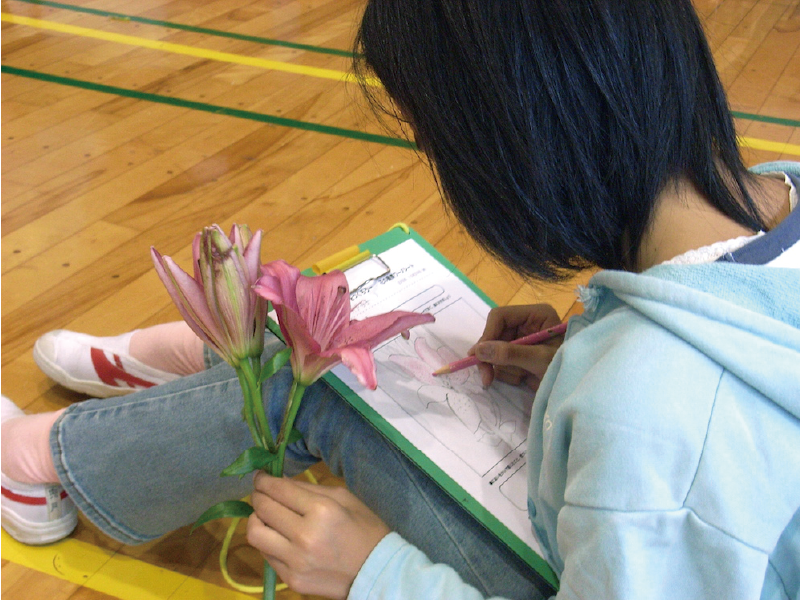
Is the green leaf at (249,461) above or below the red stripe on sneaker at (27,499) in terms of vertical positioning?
above

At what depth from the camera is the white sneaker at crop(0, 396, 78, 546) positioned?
0.92 meters

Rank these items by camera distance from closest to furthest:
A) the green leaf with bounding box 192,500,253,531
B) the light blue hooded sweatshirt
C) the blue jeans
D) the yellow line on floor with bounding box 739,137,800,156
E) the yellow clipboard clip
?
the light blue hooded sweatshirt → the green leaf with bounding box 192,500,253,531 → the blue jeans → the yellow clipboard clip → the yellow line on floor with bounding box 739,137,800,156

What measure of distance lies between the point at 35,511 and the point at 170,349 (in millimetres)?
278

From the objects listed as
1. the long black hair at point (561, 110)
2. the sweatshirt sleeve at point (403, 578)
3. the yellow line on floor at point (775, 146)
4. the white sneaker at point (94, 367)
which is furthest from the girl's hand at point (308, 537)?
the yellow line on floor at point (775, 146)

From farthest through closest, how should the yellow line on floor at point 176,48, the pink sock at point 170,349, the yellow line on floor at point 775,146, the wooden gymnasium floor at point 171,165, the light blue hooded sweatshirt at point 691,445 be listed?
the yellow line on floor at point 176,48 → the yellow line on floor at point 775,146 → the pink sock at point 170,349 → the wooden gymnasium floor at point 171,165 → the light blue hooded sweatshirt at point 691,445

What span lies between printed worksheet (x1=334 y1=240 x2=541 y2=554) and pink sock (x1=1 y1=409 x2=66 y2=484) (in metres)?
0.41

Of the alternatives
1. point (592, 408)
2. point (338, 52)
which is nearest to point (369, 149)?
point (338, 52)

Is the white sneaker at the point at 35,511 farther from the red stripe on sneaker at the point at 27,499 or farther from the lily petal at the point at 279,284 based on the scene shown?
the lily petal at the point at 279,284

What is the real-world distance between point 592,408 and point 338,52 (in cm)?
209

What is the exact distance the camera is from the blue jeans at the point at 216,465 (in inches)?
27.5

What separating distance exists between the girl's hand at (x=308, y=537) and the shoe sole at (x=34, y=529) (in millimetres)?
409

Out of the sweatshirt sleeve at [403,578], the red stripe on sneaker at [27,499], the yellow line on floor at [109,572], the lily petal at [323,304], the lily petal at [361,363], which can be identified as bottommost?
the yellow line on floor at [109,572]

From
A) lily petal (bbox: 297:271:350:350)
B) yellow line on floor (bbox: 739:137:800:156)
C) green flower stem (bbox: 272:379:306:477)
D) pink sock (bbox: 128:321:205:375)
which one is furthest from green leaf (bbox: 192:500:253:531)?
yellow line on floor (bbox: 739:137:800:156)

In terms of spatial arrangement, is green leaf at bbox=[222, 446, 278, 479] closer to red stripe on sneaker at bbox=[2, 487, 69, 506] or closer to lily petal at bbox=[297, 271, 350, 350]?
lily petal at bbox=[297, 271, 350, 350]
